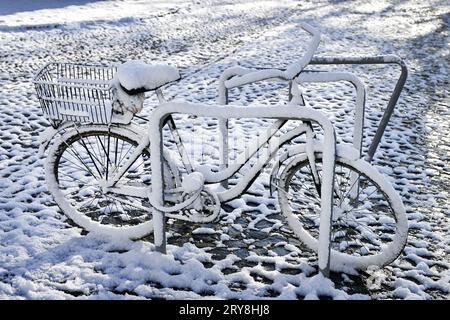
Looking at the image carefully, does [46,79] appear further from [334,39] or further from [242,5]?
[242,5]

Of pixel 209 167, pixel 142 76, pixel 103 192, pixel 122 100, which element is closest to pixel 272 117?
pixel 209 167

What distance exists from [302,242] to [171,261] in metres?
0.97

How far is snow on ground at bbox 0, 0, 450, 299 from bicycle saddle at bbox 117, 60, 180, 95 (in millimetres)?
1190

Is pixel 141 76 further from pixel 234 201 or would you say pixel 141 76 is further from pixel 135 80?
pixel 234 201

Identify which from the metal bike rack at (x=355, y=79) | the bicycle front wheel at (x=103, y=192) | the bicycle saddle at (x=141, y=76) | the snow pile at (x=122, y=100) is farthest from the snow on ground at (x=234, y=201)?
the bicycle saddle at (x=141, y=76)

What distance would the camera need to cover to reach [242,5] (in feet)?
56.9

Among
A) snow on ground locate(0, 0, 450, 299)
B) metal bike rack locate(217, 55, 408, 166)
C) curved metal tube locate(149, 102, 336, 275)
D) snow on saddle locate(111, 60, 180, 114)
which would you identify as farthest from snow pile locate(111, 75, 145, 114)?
snow on ground locate(0, 0, 450, 299)

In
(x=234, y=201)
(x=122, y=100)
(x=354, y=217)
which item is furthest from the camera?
(x=234, y=201)

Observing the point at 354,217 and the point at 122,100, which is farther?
the point at 354,217

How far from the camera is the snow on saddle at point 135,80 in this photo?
3.24 meters

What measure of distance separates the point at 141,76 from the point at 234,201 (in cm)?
164

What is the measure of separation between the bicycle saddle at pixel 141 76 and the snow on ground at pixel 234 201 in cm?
119

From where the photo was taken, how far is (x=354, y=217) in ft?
13.8

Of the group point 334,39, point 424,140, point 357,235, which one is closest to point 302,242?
point 357,235
